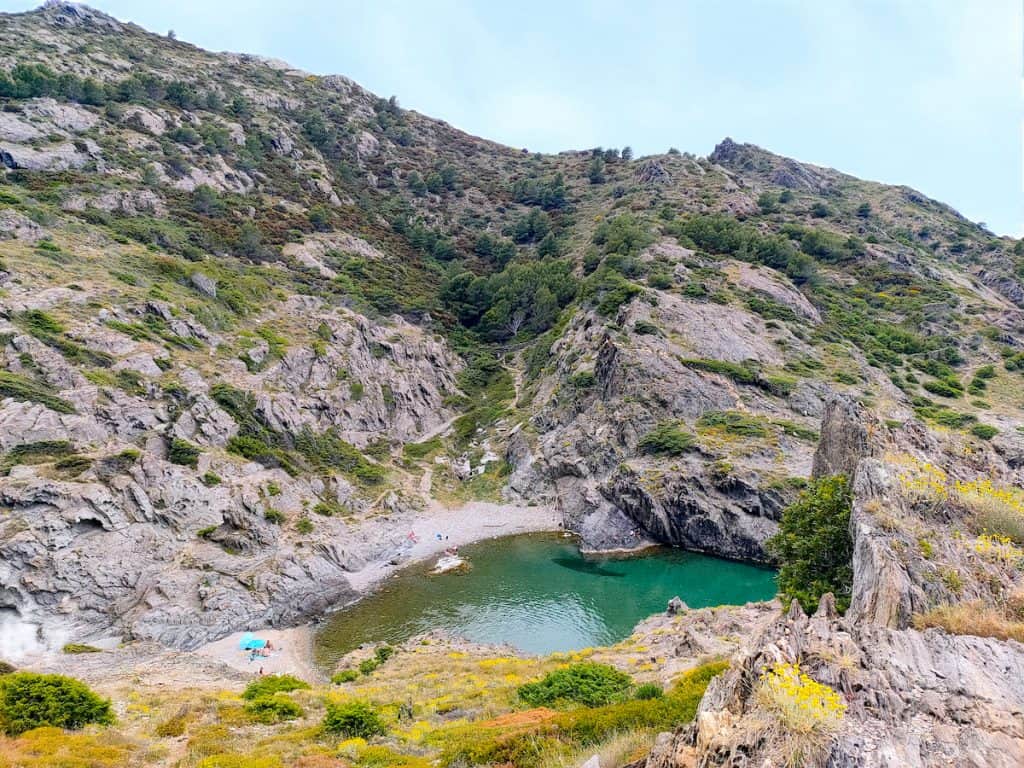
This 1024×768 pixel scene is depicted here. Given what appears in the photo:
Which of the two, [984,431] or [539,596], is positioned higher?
[984,431]

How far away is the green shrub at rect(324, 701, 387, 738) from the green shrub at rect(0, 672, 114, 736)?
780 cm

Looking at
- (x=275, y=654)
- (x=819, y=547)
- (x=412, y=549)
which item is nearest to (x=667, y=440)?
(x=412, y=549)

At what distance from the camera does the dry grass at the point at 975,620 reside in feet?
32.7

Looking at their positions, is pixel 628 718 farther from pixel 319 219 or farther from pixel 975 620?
pixel 319 219

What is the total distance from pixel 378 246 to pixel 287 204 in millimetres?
20192

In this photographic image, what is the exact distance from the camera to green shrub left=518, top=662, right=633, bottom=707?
61.9ft

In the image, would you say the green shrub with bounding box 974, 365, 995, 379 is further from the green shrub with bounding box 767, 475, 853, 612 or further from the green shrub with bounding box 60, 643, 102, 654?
the green shrub with bounding box 60, 643, 102, 654

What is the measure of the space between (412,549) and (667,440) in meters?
31.4

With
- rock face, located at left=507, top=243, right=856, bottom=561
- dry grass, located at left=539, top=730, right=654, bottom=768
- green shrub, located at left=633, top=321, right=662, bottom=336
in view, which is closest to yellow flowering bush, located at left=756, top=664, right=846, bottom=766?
dry grass, located at left=539, top=730, right=654, bottom=768

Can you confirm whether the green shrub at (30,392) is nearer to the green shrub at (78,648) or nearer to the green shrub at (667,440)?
the green shrub at (78,648)

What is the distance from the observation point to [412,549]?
2067 inches

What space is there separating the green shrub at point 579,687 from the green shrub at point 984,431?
201 feet

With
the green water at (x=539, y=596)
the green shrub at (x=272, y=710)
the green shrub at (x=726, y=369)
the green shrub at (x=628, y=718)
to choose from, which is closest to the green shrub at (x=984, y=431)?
the green shrub at (x=726, y=369)

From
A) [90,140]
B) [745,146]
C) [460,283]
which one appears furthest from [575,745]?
[745,146]
